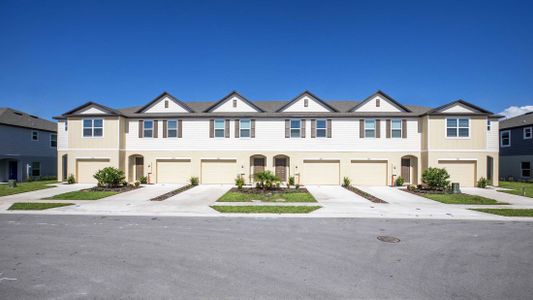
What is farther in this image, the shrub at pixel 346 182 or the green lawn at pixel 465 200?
the shrub at pixel 346 182

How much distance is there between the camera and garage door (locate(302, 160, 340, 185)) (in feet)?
68.3

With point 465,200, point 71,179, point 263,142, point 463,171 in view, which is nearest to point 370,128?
point 463,171

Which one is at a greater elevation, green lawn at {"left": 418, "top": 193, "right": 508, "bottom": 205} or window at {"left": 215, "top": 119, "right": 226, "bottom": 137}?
window at {"left": 215, "top": 119, "right": 226, "bottom": 137}

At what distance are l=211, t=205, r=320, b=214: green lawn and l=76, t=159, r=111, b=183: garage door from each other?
1554cm

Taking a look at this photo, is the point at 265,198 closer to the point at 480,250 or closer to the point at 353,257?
the point at 353,257

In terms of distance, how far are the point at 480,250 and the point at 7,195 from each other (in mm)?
23500

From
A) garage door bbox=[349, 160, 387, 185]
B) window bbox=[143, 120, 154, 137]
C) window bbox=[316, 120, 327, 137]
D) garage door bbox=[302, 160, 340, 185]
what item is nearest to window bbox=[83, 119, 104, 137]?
window bbox=[143, 120, 154, 137]

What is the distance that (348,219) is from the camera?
977cm

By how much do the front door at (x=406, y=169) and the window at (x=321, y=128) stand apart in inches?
296

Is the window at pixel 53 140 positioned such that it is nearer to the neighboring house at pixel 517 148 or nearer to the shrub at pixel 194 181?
the shrub at pixel 194 181

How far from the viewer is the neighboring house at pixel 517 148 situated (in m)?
24.5

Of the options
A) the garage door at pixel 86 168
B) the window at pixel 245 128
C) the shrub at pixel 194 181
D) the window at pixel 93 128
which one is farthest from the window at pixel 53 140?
the window at pixel 245 128

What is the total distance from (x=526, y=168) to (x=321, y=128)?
75.4 ft

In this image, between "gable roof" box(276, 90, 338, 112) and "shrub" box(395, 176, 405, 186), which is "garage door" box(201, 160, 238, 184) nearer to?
"gable roof" box(276, 90, 338, 112)
